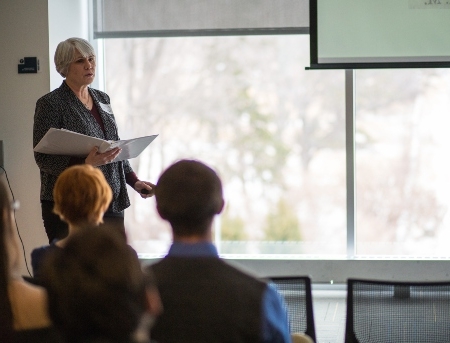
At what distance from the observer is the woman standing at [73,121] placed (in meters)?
3.69

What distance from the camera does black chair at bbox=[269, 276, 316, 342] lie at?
2.30 m

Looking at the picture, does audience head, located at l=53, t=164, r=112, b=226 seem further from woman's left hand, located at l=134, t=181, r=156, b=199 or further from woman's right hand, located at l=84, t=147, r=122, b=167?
woman's left hand, located at l=134, t=181, r=156, b=199

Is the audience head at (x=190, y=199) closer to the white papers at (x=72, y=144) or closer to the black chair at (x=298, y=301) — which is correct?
the black chair at (x=298, y=301)

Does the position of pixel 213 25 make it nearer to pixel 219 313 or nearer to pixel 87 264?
pixel 219 313

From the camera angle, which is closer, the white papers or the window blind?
the white papers

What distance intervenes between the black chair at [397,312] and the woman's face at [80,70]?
6.86 feet

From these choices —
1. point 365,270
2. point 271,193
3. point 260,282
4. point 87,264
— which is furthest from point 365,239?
point 87,264

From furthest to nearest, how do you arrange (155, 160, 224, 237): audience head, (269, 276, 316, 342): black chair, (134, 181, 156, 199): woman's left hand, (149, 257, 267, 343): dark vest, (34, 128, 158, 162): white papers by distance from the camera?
(134, 181, 156, 199): woman's left hand < (34, 128, 158, 162): white papers < (269, 276, 316, 342): black chair < (155, 160, 224, 237): audience head < (149, 257, 267, 343): dark vest

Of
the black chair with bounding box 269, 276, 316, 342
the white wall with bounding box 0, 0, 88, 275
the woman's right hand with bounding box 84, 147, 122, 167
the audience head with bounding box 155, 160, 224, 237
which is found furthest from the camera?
the white wall with bounding box 0, 0, 88, 275

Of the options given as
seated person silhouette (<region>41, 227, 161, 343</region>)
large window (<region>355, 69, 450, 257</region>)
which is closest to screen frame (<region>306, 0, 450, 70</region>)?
large window (<region>355, 69, 450, 257</region>)

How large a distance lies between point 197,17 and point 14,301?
408cm

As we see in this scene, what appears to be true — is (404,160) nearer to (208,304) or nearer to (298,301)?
(298,301)

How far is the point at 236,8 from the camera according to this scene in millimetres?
5395

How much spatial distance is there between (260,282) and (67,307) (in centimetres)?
63
